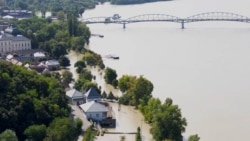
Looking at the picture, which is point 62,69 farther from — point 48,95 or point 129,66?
point 48,95

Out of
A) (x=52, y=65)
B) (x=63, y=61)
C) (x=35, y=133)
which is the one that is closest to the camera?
(x=35, y=133)

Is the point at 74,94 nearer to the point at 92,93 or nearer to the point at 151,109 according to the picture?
the point at 92,93

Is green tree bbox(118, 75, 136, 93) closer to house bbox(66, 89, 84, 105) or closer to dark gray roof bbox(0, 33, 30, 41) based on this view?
house bbox(66, 89, 84, 105)

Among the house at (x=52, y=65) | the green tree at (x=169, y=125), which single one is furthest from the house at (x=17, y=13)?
the green tree at (x=169, y=125)

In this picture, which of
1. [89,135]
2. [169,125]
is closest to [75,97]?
[89,135]

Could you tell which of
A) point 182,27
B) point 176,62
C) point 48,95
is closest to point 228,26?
point 182,27

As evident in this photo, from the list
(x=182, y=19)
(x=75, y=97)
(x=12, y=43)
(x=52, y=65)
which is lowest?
(x=75, y=97)

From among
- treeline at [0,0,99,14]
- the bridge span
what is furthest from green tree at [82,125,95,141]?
treeline at [0,0,99,14]
